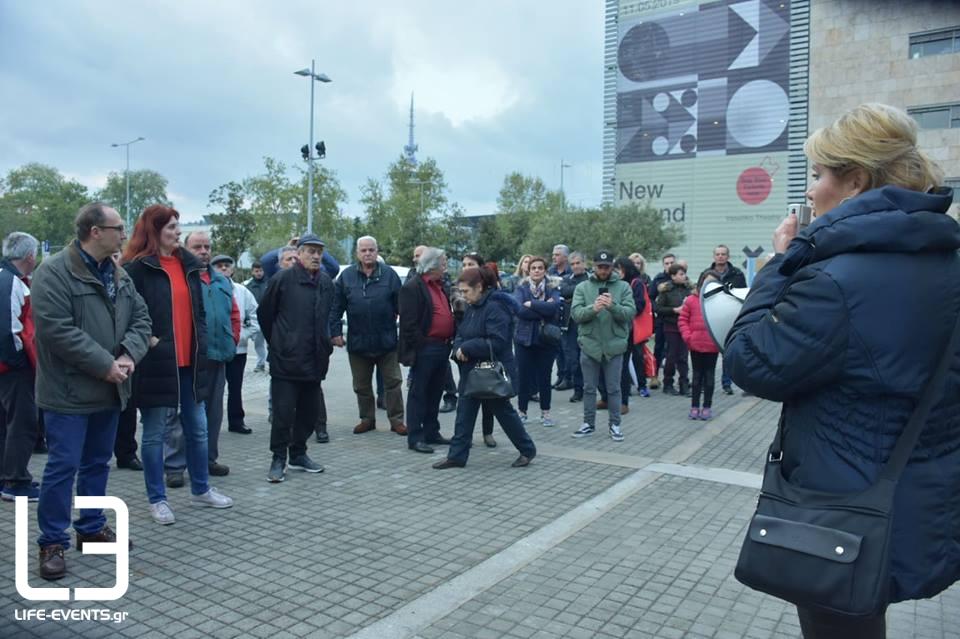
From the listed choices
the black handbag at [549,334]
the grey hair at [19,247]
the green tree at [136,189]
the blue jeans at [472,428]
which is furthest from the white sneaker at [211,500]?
the green tree at [136,189]

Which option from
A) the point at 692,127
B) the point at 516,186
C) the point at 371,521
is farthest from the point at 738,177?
the point at 371,521

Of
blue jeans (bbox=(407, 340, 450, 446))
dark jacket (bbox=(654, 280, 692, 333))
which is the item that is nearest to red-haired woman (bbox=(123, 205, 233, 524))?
blue jeans (bbox=(407, 340, 450, 446))

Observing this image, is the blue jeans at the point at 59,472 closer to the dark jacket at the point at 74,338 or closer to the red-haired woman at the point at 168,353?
the dark jacket at the point at 74,338

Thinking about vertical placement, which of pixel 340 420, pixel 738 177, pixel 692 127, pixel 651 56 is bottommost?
pixel 340 420

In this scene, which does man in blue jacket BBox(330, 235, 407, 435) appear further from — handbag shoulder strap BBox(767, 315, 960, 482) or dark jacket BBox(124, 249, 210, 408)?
handbag shoulder strap BBox(767, 315, 960, 482)

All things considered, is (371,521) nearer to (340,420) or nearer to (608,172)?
(340,420)

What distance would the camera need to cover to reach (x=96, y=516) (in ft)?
15.2

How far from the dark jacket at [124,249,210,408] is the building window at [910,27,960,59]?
4511 centimetres

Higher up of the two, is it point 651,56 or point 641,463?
point 651,56

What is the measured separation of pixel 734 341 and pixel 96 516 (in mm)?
4123

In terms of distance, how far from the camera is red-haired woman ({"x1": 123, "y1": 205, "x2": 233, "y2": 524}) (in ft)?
16.4

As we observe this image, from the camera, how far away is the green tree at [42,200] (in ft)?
259

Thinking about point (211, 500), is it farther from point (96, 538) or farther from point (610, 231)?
point (610, 231)

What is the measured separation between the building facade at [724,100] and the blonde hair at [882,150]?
46.9 meters
